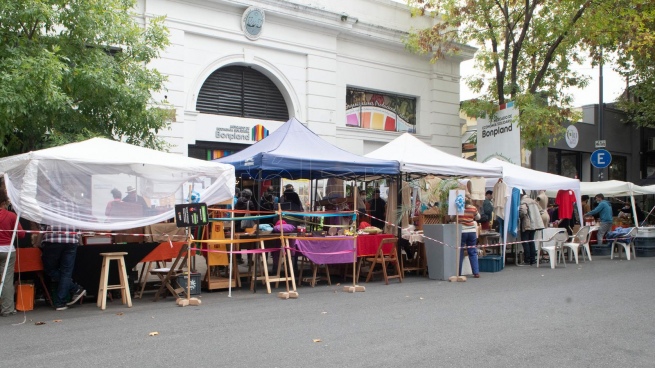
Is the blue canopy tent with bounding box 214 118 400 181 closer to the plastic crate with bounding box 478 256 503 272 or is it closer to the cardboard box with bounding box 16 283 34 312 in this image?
the plastic crate with bounding box 478 256 503 272

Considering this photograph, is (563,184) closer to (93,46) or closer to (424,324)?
(424,324)

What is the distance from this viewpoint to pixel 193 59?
16.2 meters

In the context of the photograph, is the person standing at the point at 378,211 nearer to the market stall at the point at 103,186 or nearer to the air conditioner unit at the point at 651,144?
the market stall at the point at 103,186

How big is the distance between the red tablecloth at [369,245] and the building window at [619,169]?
2043 cm

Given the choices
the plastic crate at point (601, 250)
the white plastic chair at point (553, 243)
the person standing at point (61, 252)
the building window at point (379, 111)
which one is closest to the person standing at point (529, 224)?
the white plastic chair at point (553, 243)

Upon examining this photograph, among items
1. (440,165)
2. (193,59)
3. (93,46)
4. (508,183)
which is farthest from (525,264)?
(93,46)

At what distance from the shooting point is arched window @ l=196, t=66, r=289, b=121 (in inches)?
663

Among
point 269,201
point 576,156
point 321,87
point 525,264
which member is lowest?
point 525,264

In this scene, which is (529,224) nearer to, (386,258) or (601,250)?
(601,250)

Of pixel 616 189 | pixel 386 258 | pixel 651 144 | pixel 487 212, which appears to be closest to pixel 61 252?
pixel 386 258

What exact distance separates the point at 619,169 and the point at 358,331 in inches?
1006

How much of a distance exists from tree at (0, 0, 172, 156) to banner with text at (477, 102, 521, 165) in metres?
10.8

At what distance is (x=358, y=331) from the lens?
6969 mm

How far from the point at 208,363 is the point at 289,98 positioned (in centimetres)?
1322
